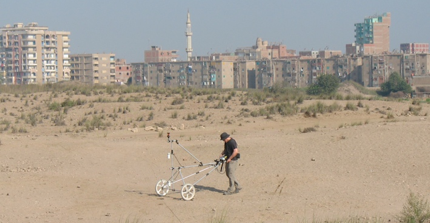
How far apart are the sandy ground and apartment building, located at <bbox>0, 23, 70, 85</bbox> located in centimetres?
9415

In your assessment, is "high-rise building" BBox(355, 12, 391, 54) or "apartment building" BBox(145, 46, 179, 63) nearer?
"apartment building" BBox(145, 46, 179, 63)

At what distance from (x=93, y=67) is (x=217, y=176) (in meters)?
108

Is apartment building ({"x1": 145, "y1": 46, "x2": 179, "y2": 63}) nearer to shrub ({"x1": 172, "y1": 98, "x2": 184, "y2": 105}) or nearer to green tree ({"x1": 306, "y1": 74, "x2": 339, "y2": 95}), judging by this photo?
green tree ({"x1": 306, "y1": 74, "x2": 339, "y2": 95})

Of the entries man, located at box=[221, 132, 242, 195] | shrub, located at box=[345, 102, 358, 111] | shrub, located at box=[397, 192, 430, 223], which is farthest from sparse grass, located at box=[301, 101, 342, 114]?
shrub, located at box=[397, 192, 430, 223]

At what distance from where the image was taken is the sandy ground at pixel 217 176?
1368 centimetres

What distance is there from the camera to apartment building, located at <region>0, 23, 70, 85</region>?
118438 millimetres

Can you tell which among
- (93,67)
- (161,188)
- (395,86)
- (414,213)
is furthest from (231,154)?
(93,67)

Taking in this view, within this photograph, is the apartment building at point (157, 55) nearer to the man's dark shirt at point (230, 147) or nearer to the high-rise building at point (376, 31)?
the high-rise building at point (376, 31)

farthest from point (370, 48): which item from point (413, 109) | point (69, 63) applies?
point (413, 109)

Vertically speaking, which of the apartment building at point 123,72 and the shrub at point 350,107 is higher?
the apartment building at point 123,72

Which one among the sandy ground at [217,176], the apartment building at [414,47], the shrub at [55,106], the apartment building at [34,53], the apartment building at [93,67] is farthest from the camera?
the apartment building at [414,47]

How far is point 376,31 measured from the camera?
533ft

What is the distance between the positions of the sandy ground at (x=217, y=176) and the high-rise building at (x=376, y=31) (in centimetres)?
13240

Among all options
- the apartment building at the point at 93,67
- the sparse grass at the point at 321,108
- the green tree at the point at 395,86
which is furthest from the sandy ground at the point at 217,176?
the apartment building at the point at 93,67
